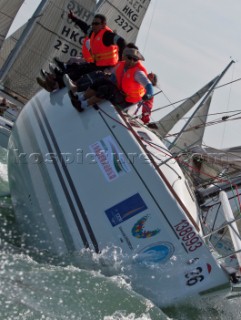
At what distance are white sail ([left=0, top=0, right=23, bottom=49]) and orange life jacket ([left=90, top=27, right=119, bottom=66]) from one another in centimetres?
828

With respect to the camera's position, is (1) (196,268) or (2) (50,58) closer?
(1) (196,268)

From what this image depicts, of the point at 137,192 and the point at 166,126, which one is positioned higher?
the point at 137,192

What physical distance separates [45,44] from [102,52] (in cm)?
888

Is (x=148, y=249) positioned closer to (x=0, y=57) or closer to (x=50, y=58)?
(x=50, y=58)

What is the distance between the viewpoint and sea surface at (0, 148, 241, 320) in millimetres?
3996

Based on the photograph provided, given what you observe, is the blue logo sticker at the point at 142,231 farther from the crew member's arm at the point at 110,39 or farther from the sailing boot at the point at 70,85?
the crew member's arm at the point at 110,39

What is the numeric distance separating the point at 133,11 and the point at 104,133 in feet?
39.6

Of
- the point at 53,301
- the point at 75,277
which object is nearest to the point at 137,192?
the point at 75,277

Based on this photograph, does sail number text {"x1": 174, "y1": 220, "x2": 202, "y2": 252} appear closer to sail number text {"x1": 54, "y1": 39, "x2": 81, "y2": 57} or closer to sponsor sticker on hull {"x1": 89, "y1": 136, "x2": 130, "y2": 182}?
sponsor sticker on hull {"x1": 89, "y1": 136, "x2": 130, "y2": 182}

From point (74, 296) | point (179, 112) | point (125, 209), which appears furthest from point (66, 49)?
point (74, 296)

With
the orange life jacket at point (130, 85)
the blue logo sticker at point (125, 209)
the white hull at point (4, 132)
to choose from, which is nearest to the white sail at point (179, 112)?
the white hull at point (4, 132)

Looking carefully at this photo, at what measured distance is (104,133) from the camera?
5.73 metres

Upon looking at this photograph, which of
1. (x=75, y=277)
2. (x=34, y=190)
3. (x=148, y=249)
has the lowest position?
(x=34, y=190)

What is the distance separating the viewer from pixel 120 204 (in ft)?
16.5
